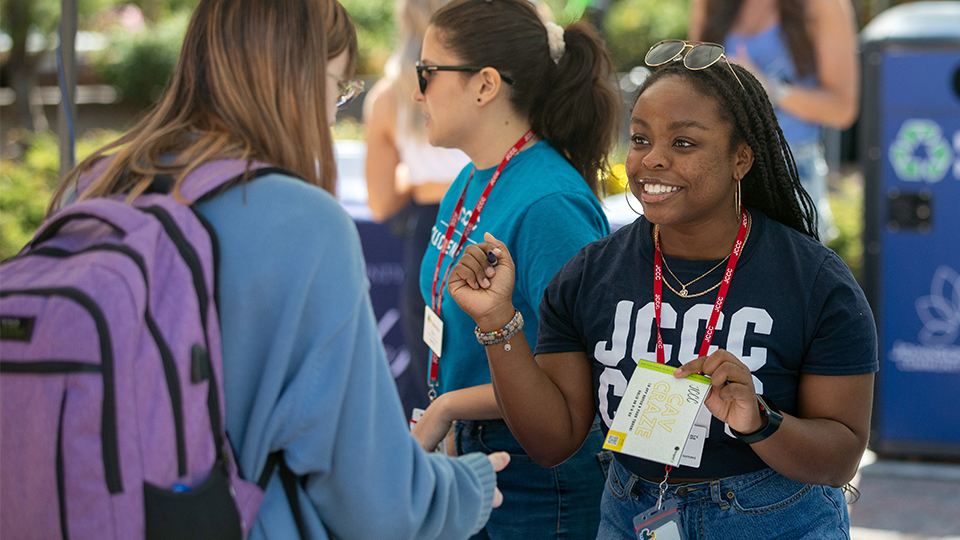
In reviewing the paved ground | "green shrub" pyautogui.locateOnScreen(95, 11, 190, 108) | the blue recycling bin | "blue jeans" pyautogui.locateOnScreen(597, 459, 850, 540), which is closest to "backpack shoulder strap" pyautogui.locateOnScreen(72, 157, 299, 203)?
"blue jeans" pyautogui.locateOnScreen(597, 459, 850, 540)

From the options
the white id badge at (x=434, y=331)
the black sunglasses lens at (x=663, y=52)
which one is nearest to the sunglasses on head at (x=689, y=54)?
the black sunglasses lens at (x=663, y=52)

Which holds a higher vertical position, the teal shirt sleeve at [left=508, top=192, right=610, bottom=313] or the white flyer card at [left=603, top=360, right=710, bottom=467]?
the teal shirt sleeve at [left=508, top=192, right=610, bottom=313]

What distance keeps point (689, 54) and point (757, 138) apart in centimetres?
22

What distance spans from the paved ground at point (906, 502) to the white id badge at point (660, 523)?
257cm

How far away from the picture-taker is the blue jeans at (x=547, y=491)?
223 centimetres

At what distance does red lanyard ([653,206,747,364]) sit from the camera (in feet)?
5.80

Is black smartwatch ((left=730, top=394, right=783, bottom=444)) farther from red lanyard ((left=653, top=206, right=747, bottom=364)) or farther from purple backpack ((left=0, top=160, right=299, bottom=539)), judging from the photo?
purple backpack ((left=0, top=160, right=299, bottom=539))

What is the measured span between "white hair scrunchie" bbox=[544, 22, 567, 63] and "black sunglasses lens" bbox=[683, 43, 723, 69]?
602 mm

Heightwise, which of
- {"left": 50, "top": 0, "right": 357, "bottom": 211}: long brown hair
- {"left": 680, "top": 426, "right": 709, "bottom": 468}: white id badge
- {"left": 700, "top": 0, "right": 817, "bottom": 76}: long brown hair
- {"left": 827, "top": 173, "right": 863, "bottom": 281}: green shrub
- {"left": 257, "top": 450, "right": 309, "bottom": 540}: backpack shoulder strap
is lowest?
{"left": 827, "top": 173, "right": 863, "bottom": 281}: green shrub

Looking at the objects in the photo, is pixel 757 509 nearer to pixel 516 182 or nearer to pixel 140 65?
pixel 516 182

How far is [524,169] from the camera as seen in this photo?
2326 mm

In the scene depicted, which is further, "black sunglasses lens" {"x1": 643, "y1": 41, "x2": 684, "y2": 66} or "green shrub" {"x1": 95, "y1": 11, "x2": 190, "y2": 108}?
"green shrub" {"x1": 95, "y1": 11, "x2": 190, "y2": 108}

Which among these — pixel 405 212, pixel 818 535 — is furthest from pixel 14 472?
pixel 405 212

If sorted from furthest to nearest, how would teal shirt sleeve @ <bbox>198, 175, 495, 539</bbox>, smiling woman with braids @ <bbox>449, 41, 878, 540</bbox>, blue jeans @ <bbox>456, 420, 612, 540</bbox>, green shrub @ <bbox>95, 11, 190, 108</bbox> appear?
green shrub @ <bbox>95, 11, 190, 108</bbox> → blue jeans @ <bbox>456, 420, 612, 540</bbox> → smiling woman with braids @ <bbox>449, 41, 878, 540</bbox> → teal shirt sleeve @ <bbox>198, 175, 495, 539</bbox>
